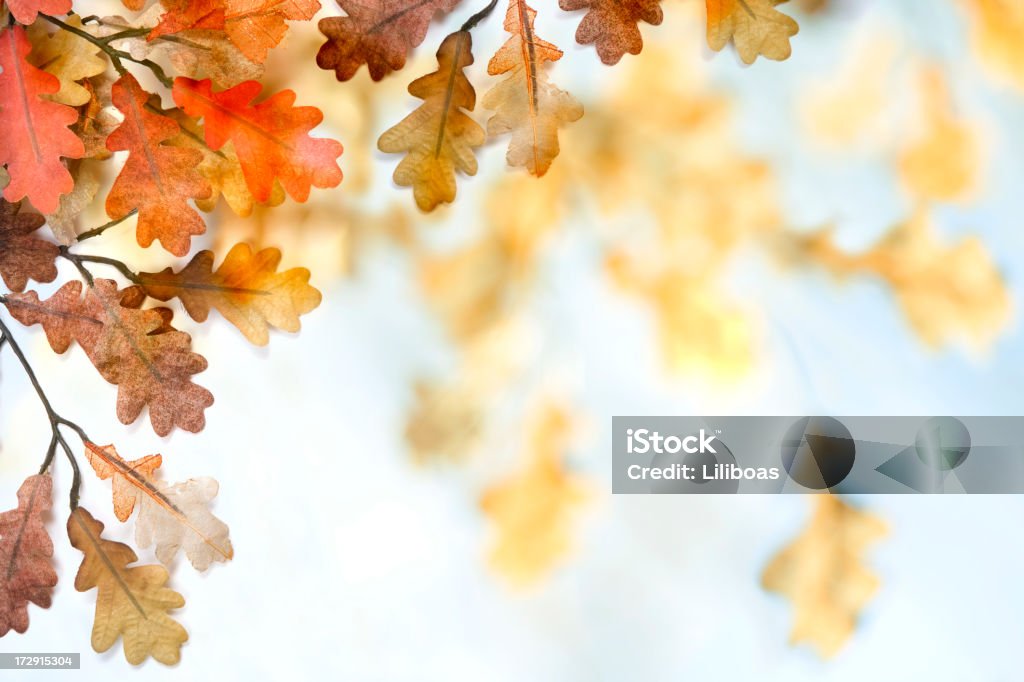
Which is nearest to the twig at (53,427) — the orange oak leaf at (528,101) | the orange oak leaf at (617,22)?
the orange oak leaf at (528,101)

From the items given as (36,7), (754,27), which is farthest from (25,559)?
(754,27)

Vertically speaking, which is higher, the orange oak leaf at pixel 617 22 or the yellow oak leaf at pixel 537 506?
the orange oak leaf at pixel 617 22

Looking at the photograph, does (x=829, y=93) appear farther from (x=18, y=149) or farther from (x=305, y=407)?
(x=18, y=149)

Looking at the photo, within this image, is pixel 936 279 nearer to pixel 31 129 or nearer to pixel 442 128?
pixel 442 128

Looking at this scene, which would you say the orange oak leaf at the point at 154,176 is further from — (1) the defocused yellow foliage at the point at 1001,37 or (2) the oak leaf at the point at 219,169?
(1) the defocused yellow foliage at the point at 1001,37
